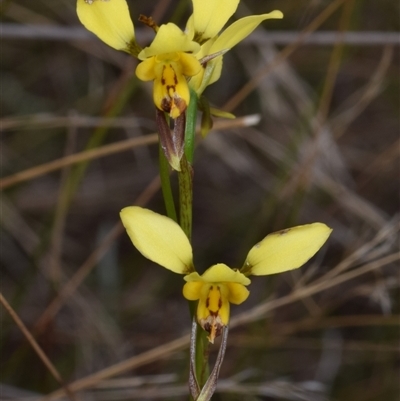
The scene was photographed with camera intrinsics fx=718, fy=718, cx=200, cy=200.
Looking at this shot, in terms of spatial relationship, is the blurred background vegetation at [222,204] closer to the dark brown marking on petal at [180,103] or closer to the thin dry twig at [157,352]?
the thin dry twig at [157,352]

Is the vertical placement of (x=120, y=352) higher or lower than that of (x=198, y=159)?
lower

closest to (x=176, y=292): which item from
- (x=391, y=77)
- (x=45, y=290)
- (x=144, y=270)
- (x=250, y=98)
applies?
(x=144, y=270)

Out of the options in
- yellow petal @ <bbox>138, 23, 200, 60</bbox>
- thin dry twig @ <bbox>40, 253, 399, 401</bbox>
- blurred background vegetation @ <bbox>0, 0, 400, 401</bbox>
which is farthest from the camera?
blurred background vegetation @ <bbox>0, 0, 400, 401</bbox>

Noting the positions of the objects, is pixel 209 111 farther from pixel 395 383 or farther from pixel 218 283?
pixel 395 383

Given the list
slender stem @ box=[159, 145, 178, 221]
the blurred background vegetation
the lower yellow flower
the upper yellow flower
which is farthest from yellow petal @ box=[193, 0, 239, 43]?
the blurred background vegetation

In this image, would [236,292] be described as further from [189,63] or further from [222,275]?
[189,63]

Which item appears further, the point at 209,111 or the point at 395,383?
the point at 395,383

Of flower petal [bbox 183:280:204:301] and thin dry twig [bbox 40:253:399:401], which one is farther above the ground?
thin dry twig [bbox 40:253:399:401]

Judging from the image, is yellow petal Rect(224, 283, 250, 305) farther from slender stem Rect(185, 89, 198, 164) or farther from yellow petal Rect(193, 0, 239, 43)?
yellow petal Rect(193, 0, 239, 43)
